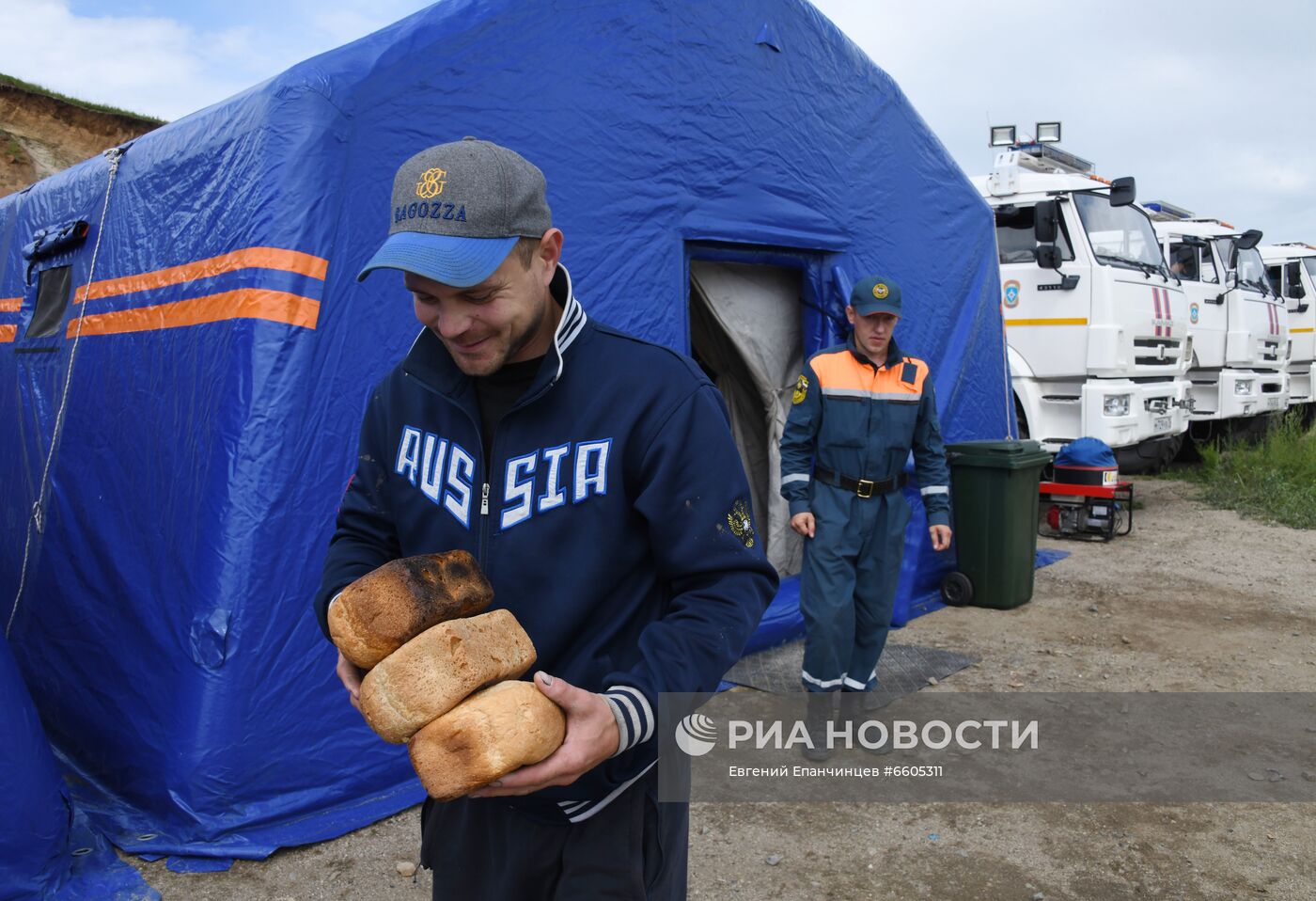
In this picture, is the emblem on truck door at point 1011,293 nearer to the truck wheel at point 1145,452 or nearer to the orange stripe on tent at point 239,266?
the truck wheel at point 1145,452

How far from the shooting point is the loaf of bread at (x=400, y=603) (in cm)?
138

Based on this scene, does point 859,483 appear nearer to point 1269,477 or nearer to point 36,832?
point 36,832

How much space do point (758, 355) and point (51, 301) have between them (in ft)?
11.7

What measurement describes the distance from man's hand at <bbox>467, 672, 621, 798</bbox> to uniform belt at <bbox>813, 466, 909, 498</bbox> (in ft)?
9.44

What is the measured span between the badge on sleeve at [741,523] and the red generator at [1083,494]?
6951 mm

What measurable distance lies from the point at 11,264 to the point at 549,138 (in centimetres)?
300

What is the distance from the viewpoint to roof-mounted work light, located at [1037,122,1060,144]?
9.62 meters

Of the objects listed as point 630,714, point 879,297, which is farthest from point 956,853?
point 630,714

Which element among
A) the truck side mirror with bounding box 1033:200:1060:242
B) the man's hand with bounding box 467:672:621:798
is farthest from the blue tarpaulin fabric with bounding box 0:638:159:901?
the truck side mirror with bounding box 1033:200:1060:242

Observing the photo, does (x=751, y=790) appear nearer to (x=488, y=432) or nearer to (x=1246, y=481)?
(x=488, y=432)

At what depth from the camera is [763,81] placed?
496 cm

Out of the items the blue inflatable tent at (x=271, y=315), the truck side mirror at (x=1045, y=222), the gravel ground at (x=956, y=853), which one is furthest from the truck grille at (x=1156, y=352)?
the blue inflatable tent at (x=271, y=315)

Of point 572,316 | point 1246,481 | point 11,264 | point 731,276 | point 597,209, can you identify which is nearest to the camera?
point 572,316

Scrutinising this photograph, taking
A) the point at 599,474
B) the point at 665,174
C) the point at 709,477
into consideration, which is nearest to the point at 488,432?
the point at 599,474
